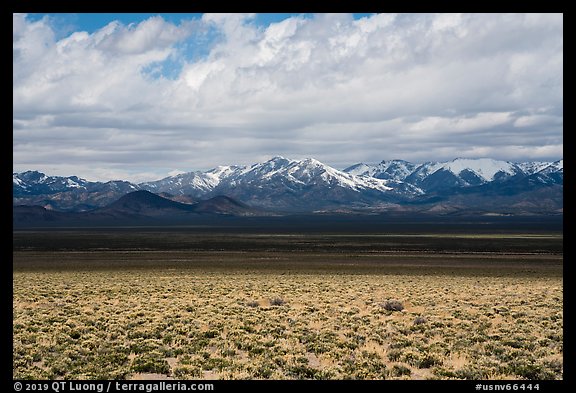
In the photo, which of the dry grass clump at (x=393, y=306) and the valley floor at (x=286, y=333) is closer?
the valley floor at (x=286, y=333)

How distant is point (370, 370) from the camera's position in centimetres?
1334

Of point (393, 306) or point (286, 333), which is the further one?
point (393, 306)

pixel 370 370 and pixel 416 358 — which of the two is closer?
pixel 370 370

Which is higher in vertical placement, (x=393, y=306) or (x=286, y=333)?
(x=286, y=333)

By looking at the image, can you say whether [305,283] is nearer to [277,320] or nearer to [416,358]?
[277,320]

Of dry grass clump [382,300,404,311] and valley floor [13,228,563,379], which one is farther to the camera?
dry grass clump [382,300,404,311]
